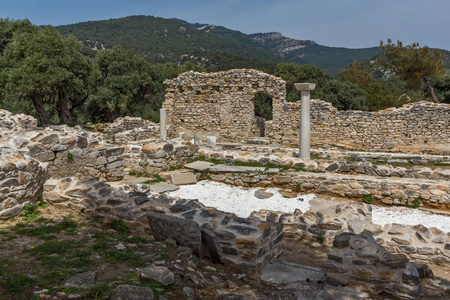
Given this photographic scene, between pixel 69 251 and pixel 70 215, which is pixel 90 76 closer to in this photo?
pixel 70 215

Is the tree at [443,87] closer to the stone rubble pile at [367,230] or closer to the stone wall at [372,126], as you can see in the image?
the stone wall at [372,126]

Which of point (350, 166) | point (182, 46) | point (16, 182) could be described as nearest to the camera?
point (16, 182)

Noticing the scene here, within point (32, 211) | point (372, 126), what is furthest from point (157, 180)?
point (372, 126)

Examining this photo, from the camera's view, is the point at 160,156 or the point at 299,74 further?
the point at 299,74

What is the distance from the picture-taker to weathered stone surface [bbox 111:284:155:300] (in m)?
2.98

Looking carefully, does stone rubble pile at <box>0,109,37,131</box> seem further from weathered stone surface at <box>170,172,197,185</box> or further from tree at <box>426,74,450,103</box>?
tree at <box>426,74,450,103</box>

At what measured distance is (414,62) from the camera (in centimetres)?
2575

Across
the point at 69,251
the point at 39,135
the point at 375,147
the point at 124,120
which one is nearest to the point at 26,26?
the point at 124,120

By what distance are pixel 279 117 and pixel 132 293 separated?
17.0 m

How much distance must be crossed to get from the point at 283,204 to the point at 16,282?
661cm

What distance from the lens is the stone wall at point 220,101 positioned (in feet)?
62.8

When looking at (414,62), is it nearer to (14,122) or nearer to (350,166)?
(350,166)

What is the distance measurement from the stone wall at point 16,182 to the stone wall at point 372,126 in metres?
14.6

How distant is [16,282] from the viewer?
3.19 m
